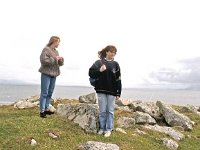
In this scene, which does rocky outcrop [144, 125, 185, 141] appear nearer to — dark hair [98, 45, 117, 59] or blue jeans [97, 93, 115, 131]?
blue jeans [97, 93, 115, 131]

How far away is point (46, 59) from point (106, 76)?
3.67 m

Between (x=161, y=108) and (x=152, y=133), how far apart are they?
525 cm

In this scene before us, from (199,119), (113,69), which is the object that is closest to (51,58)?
(113,69)

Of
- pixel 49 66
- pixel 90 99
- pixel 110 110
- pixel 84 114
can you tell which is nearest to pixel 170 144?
pixel 110 110

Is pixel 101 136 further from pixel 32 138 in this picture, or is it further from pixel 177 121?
pixel 177 121

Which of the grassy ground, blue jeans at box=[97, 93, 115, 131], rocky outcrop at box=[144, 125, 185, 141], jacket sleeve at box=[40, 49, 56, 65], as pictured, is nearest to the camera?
the grassy ground

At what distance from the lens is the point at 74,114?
22.3m

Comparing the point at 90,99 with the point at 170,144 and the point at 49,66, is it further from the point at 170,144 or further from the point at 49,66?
the point at 170,144

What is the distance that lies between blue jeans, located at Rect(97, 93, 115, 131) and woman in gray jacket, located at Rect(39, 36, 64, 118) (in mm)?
3321

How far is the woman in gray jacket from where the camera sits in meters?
22.0

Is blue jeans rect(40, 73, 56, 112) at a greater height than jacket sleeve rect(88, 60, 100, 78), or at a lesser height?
lesser

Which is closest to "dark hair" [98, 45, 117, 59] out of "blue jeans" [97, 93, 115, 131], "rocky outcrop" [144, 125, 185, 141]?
"blue jeans" [97, 93, 115, 131]

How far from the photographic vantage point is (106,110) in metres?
20.3

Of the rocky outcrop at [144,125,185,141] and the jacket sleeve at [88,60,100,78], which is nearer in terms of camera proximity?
the jacket sleeve at [88,60,100,78]
